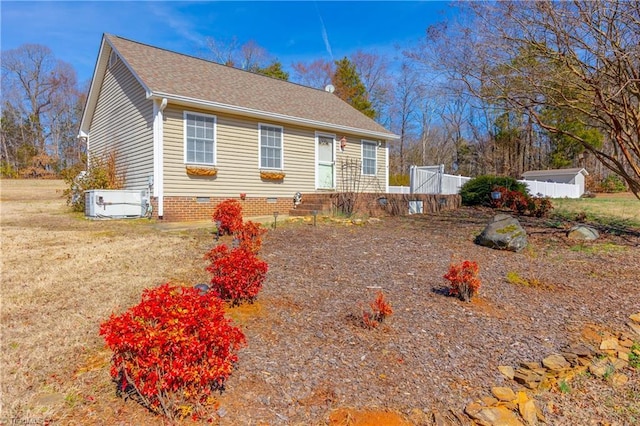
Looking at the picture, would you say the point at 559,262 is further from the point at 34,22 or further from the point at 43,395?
the point at 34,22

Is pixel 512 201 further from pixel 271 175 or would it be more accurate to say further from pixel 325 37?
pixel 325 37

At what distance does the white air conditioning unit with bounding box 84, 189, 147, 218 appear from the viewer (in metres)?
9.59

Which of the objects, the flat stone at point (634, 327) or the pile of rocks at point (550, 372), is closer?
the pile of rocks at point (550, 372)

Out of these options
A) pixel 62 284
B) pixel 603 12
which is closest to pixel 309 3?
pixel 603 12

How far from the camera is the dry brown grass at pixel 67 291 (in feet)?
7.87

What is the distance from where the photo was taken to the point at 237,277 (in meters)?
3.53

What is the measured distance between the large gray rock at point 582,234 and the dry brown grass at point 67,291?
6.86m

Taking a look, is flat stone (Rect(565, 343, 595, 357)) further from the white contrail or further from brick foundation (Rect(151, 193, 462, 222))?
the white contrail

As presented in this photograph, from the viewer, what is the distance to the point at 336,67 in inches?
1190

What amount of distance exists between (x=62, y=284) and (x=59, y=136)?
3643 centimetres

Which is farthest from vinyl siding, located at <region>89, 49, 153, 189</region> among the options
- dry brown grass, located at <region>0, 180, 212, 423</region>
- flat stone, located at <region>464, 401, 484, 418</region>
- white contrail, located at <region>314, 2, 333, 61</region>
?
flat stone, located at <region>464, 401, 484, 418</region>

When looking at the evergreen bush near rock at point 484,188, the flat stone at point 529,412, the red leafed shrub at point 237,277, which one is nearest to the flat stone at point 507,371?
the flat stone at point 529,412

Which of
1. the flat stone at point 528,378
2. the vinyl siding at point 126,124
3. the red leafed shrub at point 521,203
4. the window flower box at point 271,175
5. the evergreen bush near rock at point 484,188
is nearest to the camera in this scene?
the flat stone at point 528,378

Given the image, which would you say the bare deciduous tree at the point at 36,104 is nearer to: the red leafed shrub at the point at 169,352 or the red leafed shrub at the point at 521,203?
the red leafed shrub at the point at 521,203
